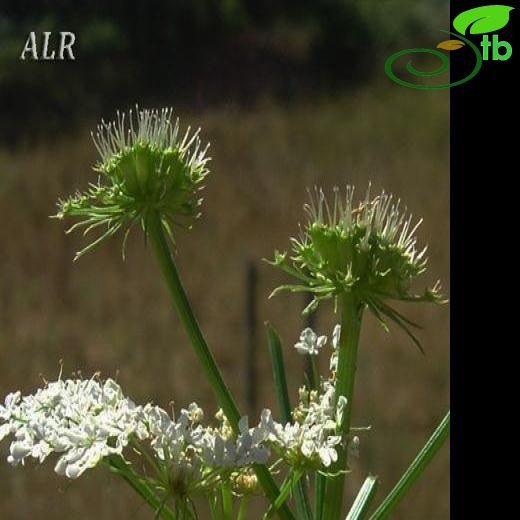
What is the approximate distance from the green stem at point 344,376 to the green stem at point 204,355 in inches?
1.4

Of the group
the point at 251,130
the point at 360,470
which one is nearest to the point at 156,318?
the point at 360,470

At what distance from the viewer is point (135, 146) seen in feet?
2.77

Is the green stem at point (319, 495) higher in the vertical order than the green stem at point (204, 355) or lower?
lower

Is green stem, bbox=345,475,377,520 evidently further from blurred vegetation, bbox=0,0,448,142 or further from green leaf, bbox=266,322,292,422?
blurred vegetation, bbox=0,0,448,142

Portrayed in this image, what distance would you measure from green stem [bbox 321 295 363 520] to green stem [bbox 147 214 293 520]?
0.04m

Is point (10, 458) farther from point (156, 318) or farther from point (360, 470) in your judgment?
point (156, 318)

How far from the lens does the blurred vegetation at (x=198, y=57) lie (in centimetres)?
951
